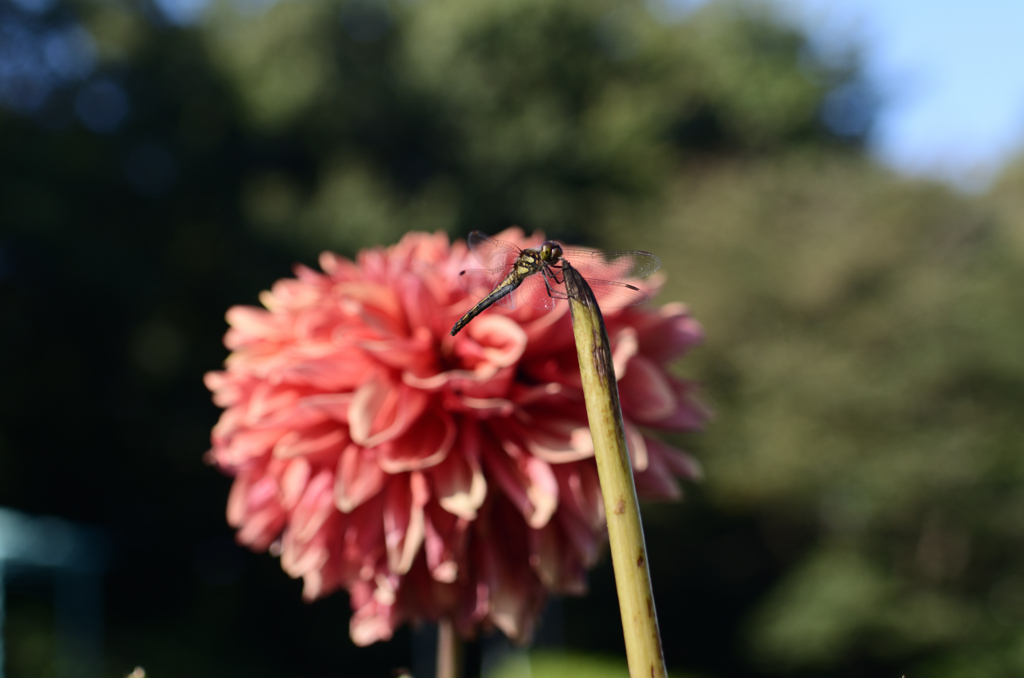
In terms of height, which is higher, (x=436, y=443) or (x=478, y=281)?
(x=478, y=281)

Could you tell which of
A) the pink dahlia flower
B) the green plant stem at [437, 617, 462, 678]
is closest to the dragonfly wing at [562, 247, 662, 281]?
the pink dahlia flower

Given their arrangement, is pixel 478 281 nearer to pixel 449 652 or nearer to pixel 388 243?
pixel 449 652

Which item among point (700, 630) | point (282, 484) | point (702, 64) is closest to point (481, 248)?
point (282, 484)

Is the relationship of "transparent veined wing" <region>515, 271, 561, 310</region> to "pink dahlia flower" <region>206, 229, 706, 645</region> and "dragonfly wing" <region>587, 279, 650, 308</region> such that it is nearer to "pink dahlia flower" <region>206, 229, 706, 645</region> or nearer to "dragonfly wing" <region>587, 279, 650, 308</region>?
"dragonfly wing" <region>587, 279, 650, 308</region>

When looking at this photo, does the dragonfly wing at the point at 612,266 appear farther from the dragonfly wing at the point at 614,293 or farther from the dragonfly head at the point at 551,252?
the dragonfly head at the point at 551,252

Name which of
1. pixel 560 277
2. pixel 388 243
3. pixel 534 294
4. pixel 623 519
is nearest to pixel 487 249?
pixel 534 294

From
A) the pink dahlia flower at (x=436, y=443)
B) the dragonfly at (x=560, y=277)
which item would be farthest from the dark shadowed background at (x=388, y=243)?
the dragonfly at (x=560, y=277)

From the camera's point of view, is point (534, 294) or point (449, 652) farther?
point (449, 652)
